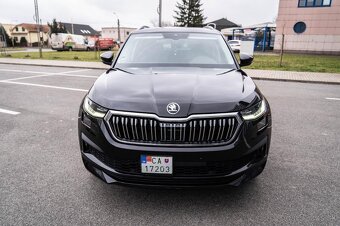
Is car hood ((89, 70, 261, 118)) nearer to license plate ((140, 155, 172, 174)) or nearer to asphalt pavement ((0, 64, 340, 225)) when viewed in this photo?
license plate ((140, 155, 172, 174))

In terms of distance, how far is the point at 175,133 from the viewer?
224 centimetres

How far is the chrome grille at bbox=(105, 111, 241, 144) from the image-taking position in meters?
2.24

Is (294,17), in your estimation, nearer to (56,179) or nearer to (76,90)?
(76,90)

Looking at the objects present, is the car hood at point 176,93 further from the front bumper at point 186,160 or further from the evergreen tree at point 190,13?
the evergreen tree at point 190,13

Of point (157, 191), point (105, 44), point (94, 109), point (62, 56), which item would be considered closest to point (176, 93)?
point (94, 109)

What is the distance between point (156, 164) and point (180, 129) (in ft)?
1.11

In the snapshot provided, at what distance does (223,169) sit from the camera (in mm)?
2314

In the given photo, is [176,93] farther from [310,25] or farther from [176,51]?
[310,25]

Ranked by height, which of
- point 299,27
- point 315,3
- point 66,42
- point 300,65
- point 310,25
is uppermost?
point 315,3

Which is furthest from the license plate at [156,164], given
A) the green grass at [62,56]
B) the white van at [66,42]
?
the white van at [66,42]

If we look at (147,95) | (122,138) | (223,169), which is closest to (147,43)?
(147,95)

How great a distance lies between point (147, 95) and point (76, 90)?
6423mm

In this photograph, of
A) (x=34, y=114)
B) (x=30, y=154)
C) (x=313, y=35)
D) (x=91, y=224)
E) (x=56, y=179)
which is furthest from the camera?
(x=313, y=35)

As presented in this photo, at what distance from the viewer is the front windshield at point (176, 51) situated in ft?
11.6
